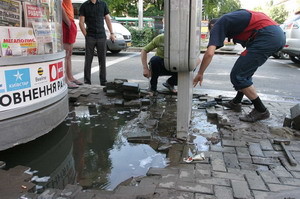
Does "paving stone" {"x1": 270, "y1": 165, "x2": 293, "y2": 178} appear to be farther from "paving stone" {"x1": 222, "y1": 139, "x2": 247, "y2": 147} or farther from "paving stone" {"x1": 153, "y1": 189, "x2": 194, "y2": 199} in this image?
"paving stone" {"x1": 153, "y1": 189, "x2": 194, "y2": 199}

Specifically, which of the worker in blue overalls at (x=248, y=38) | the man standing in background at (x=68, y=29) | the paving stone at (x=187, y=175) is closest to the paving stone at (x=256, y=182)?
the paving stone at (x=187, y=175)

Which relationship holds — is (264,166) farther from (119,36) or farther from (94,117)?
(119,36)

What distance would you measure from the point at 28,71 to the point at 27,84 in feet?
0.44

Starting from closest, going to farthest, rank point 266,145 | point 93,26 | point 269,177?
point 269,177
point 266,145
point 93,26

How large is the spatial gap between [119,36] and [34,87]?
32.9 ft

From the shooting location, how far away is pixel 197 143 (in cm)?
335

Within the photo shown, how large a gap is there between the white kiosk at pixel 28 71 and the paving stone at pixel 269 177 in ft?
7.58

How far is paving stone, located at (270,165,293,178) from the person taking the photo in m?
2.58

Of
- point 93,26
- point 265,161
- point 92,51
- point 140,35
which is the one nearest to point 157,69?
point 92,51

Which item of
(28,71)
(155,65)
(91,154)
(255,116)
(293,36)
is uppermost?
Answer: (293,36)

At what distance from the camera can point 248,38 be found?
12.8 ft

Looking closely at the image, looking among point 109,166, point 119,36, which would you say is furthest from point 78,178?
point 119,36

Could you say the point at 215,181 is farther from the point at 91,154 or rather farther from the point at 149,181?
the point at 91,154

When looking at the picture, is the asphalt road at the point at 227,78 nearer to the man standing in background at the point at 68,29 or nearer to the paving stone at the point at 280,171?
the man standing in background at the point at 68,29
